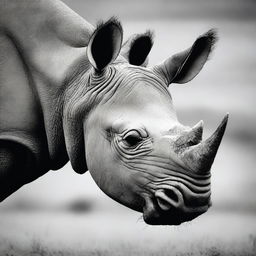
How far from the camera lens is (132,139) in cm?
605

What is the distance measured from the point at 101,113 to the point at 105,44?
0.63 metres

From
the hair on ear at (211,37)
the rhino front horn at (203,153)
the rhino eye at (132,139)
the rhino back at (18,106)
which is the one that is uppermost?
the hair on ear at (211,37)

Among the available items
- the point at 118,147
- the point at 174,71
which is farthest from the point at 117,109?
the point at 174,71

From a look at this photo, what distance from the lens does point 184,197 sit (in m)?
5.62

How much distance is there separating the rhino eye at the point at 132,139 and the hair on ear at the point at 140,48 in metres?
1.31

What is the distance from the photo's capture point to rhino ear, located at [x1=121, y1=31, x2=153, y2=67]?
704cm

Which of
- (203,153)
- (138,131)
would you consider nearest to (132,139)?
(138,131)

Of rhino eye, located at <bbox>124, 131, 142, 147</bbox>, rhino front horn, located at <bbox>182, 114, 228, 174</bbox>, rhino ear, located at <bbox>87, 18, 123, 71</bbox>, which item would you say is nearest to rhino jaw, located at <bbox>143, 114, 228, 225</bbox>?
rhino front horn, located at <bbox>182, 114, 228, 174</bbox>

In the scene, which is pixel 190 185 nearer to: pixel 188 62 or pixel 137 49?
pixel 188 62

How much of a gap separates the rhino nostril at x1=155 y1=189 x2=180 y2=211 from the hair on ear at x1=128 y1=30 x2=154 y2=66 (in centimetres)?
180

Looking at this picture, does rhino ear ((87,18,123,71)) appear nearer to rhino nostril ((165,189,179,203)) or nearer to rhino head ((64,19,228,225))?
rhino head ((64,19,228,225))

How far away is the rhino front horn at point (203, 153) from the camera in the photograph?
18.0 feet

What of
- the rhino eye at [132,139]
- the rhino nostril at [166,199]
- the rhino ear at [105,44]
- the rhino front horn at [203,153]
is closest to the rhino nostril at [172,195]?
the rhino nostril at [166,199]

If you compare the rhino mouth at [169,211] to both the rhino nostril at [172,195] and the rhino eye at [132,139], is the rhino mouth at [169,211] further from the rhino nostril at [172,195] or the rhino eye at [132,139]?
the rhino eye at [132,139]
